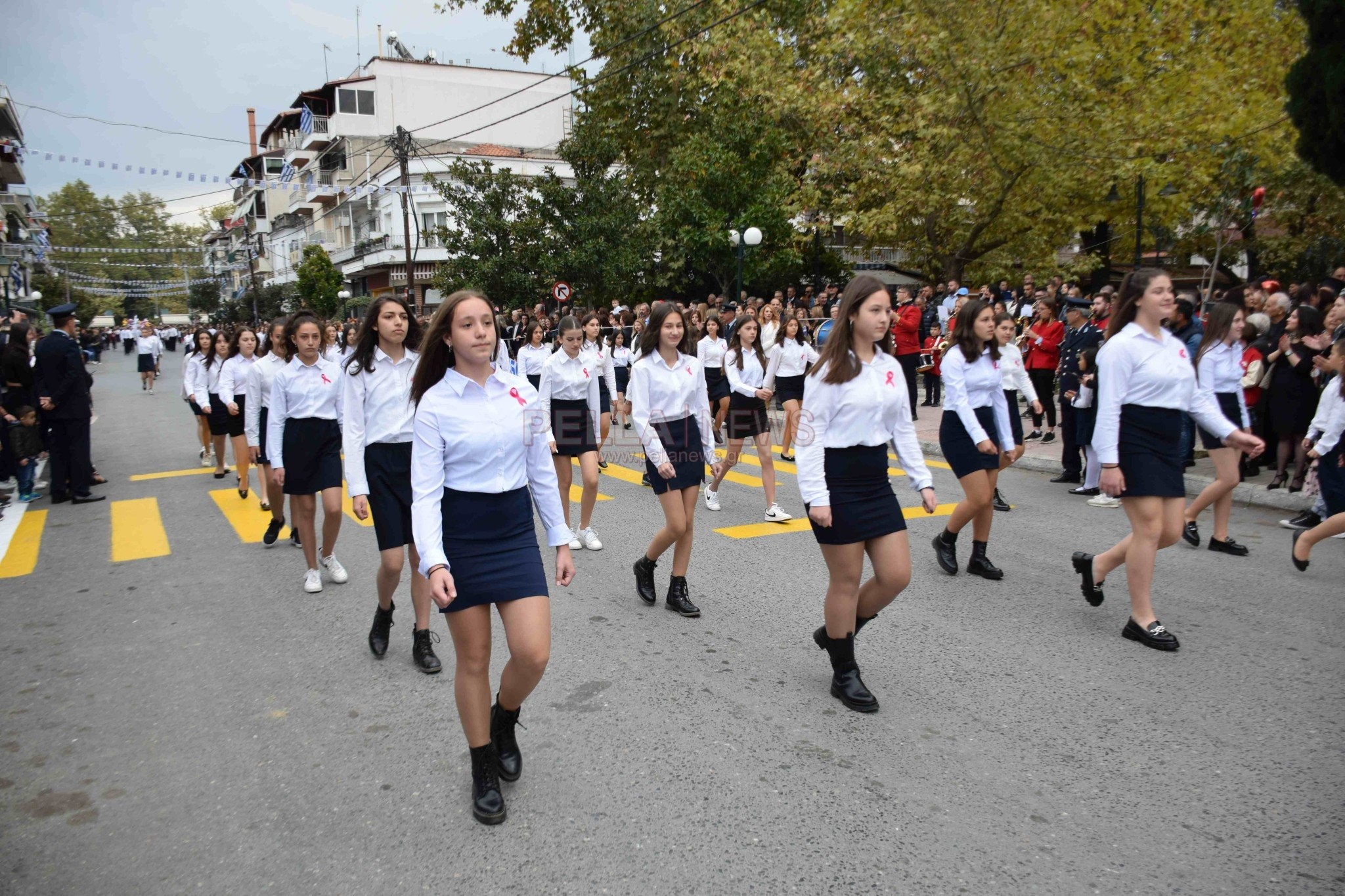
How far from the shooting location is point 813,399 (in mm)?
4293

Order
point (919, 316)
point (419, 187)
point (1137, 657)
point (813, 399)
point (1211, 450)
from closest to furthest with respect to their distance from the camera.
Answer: point (813, 399) < point (1137, 657) < point (1211, 450) < point (919, 316) < point (419, 187)

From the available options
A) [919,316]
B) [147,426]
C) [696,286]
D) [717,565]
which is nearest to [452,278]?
[696,286]

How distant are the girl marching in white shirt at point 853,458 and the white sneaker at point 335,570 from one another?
3.94 meters

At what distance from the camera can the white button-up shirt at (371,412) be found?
195 inches

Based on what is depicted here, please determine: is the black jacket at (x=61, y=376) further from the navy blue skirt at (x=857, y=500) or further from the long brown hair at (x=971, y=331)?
the navy blue skirt at (x=857, y=500)

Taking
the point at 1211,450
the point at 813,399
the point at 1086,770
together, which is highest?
the point at 813,399

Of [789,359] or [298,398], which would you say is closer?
[298,398]

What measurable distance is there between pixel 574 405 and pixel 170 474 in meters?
7.69

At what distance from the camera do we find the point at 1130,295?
514 centimetres

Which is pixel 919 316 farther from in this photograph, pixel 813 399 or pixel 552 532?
pixel 552 532

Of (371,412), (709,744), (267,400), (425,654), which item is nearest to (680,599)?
(425,654)

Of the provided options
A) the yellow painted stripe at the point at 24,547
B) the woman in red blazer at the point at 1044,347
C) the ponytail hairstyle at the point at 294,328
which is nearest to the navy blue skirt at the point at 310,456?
the ponytail hairstyle at the point at 294,328

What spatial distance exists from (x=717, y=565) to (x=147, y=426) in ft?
50.7

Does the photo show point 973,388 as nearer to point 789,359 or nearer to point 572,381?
point 572,381
